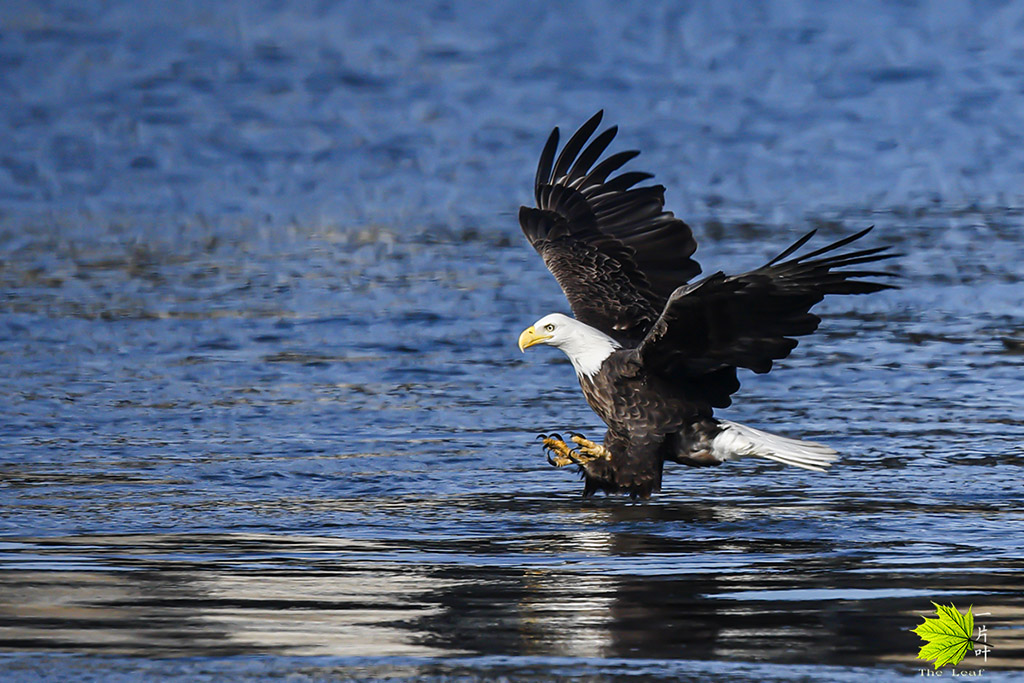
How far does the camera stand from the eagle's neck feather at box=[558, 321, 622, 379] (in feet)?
23.2

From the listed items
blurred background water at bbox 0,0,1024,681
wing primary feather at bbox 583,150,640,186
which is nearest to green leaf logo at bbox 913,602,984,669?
blurred background water at bbox 0,0,1024,681

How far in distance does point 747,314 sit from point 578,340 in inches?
32.9

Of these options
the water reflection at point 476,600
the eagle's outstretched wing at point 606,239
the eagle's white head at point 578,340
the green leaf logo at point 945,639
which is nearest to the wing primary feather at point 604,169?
the eagle's outstretched wing at point 606,239

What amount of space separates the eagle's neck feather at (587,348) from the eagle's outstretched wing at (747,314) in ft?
0.78

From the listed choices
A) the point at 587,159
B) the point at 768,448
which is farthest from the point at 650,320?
the point at 587,159

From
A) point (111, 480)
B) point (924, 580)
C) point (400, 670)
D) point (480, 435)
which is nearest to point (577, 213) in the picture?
point (480, 435)

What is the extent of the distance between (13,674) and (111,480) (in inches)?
95.2

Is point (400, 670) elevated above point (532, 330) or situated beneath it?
situated beneath

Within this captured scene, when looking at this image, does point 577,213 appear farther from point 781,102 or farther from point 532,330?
point 781,102

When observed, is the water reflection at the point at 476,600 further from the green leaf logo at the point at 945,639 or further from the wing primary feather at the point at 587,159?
the wing primary feather at the point at 587,159

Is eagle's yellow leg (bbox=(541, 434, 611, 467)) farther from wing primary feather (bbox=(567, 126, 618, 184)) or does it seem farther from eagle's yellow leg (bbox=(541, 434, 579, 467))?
wing primary feather (bbox=(567, 126, 618, 184))

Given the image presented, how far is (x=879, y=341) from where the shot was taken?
9430 mm

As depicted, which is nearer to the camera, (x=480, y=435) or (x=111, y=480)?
(x=111, y=480)

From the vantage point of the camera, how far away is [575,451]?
23.2ft
